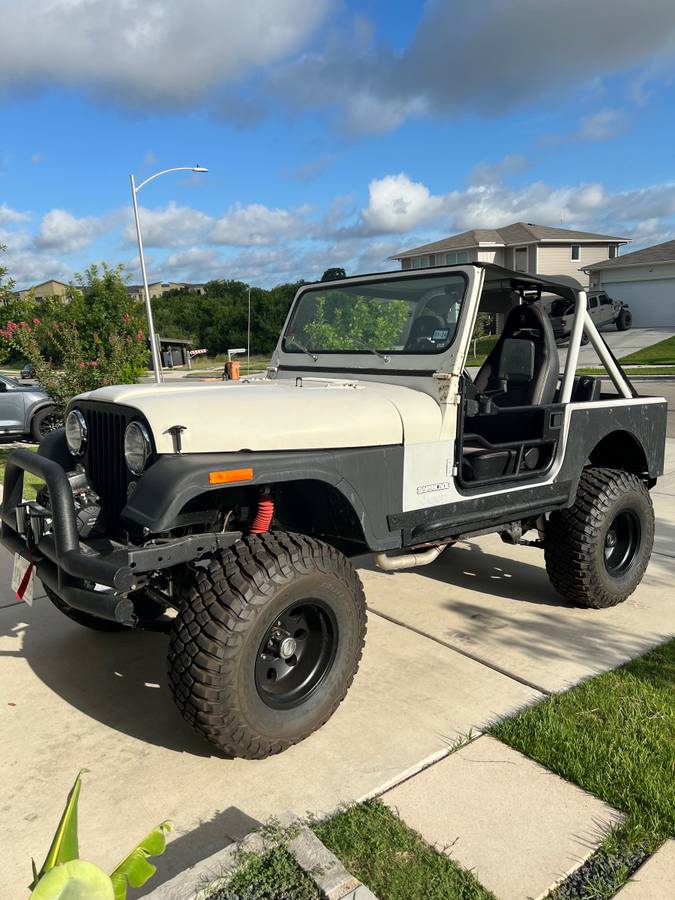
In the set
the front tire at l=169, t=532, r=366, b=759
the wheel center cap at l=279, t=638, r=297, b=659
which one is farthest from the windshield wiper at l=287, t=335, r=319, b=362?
the wheel center cap at l=279, t=638, r=297, b=659

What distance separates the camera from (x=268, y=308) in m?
41.6

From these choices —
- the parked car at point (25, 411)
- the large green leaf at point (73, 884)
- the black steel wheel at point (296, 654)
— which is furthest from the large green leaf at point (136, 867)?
the parked car at point (25, 411)

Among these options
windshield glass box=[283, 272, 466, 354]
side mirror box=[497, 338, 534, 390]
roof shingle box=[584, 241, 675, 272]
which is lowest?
side mirror box=[497, 338, 534, 390]

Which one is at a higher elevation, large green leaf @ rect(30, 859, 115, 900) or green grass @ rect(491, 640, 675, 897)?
large green leaf @ rect(30, 859, 115, 900)

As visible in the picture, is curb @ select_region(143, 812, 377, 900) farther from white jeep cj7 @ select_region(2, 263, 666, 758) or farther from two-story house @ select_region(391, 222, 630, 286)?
two-story house @ select_region(391, 222, 630, 286)

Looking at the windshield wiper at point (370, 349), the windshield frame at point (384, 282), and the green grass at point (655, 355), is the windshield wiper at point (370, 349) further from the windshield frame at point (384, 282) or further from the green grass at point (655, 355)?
the green grass at point (655, 355)

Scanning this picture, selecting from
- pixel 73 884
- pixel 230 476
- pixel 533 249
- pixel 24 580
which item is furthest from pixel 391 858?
pixel 533 249

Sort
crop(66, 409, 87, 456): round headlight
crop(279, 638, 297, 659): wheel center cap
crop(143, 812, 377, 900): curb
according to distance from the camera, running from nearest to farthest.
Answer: crop(143, 812, 377, 900): curb
crop(279, 638, 297, 659): wheel center cap
crop(66, 409, 87, 456): round headlight

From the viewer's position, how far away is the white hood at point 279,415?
2738 mm

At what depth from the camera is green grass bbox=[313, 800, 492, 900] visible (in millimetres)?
2127

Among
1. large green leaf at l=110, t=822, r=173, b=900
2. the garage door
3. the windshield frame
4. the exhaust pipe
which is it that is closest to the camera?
large green leaf at l=110, t=822, r=173, b=900

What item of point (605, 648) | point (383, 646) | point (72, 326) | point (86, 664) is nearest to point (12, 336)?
point (72, 326)

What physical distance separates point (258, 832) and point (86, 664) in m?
1.80

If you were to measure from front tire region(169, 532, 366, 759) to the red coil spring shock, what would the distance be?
0.12 meters
